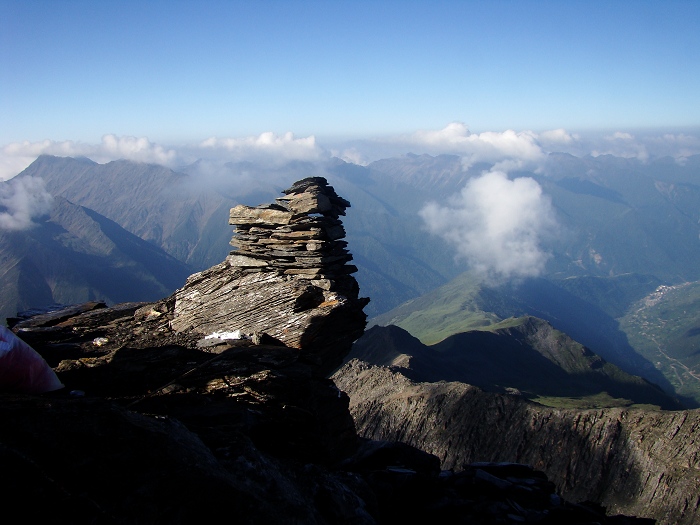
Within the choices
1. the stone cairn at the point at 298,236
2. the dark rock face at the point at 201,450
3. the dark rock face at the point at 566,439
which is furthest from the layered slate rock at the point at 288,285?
the dark rock face at the point at 566,439

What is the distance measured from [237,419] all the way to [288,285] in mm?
12304

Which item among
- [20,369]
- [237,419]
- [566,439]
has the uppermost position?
[20,369]

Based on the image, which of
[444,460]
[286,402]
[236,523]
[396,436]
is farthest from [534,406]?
[236,523]

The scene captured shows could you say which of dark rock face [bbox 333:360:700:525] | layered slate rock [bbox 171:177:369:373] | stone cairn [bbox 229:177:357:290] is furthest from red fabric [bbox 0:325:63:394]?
dark rock face [bbox 333:360:700:525]

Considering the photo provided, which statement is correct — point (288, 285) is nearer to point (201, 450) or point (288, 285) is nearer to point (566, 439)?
point (201, 450)

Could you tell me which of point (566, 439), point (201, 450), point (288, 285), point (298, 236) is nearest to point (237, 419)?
point (201, 450)

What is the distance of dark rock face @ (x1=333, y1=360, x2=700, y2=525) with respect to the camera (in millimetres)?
65062

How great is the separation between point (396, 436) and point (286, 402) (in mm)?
81558

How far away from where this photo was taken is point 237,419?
48.3ft

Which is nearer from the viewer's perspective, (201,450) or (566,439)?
(201,450)

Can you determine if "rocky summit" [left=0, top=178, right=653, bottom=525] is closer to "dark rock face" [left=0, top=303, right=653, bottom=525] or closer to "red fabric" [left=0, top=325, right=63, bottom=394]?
"dark rock face" [left=0, top=303, right=653, bottom=525]

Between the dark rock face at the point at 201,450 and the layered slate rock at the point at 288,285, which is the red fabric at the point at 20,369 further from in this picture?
the layered slate rock at the point at 288,285

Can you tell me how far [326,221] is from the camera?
28.4 metres

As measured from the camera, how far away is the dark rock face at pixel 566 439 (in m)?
65.1
